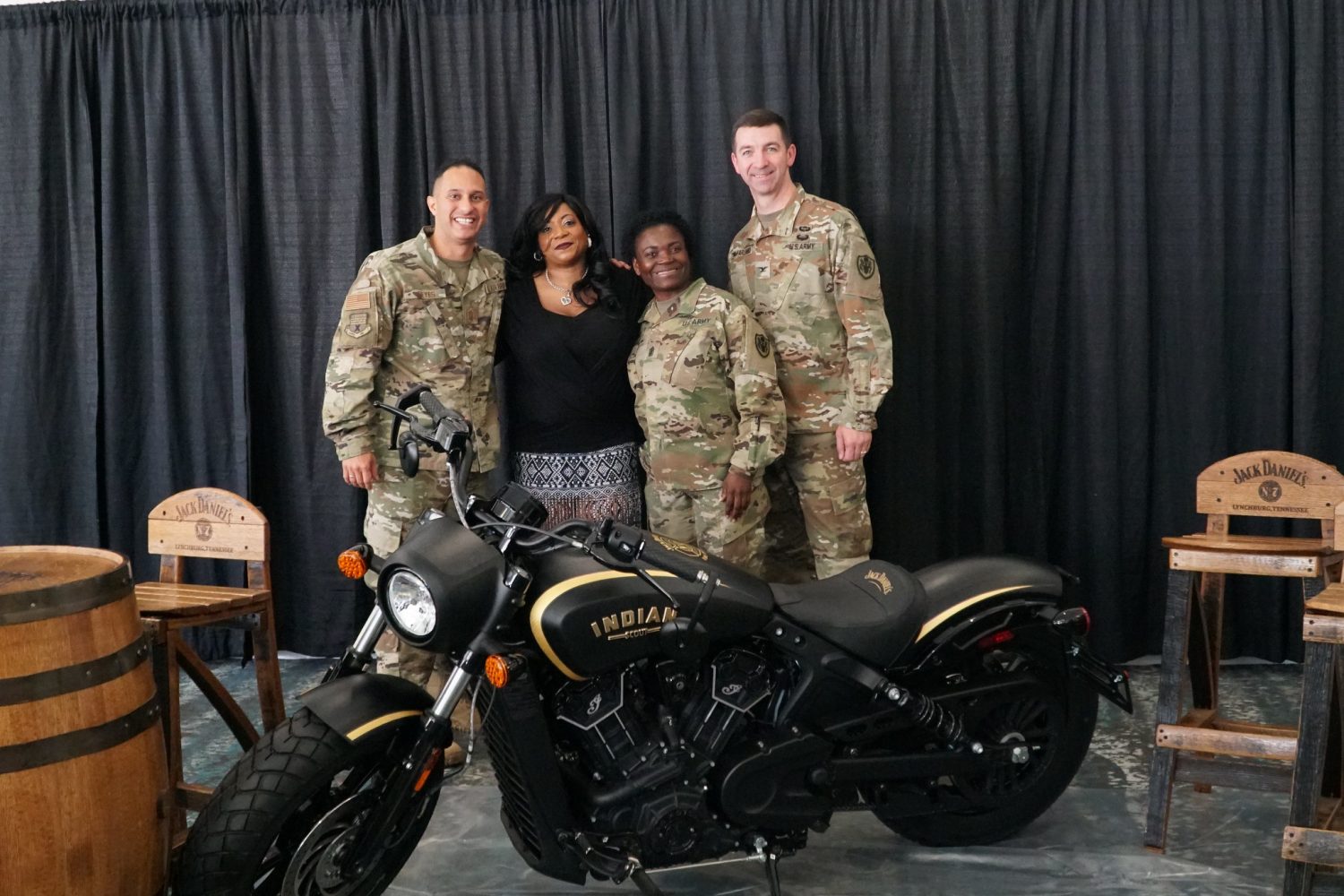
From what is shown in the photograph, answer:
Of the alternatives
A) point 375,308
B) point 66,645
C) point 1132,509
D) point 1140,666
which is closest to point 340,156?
point 375,308

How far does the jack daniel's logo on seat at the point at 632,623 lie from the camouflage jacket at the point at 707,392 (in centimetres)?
116

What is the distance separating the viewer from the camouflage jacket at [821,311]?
352cm

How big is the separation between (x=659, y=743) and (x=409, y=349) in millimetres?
1512

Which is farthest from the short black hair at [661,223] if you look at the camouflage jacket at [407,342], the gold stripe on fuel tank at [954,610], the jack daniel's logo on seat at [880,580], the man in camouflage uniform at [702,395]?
the gold stripe on fuel tank at [954,610]

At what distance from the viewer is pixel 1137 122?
12.8 feet

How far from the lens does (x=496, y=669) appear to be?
2094 mm

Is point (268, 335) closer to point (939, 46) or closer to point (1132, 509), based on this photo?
point (939, 46)

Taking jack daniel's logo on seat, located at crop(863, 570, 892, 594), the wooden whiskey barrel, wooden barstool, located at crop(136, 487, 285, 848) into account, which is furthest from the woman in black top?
the wooden whiskey barrel

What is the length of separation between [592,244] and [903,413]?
119 cm

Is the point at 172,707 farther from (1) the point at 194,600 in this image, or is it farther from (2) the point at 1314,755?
(2) the point at 1314,755

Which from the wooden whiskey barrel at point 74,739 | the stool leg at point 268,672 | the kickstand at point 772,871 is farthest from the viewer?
the stool leg at point 268,672

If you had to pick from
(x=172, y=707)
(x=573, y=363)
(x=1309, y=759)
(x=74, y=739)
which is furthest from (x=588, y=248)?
(x=1309, y=759)

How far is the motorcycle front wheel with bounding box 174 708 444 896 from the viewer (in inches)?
82.0

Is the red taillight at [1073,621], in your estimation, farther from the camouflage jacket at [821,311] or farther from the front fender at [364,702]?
the front fender at [364,702]
